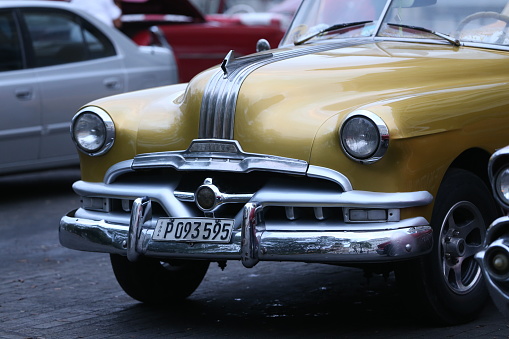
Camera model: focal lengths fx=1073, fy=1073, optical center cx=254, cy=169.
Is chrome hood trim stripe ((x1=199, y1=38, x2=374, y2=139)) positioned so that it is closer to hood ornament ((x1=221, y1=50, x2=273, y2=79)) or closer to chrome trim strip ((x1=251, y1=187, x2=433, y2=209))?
hood ornament ((x1=221, y1=50, x2=273, y2=79))

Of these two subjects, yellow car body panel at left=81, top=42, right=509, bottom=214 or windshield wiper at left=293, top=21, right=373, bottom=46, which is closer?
yellow car body panel at left=81, top=42, right=509, bottom=214

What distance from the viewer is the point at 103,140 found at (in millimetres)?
5371

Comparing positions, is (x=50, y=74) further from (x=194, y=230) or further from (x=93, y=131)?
(x=194, y=230)

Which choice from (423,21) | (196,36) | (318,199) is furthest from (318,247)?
(196,36)

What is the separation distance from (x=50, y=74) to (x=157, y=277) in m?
4.27

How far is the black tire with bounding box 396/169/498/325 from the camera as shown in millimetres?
4824

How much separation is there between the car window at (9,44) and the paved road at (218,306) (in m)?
2.34

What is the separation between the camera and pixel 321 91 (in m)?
5.02

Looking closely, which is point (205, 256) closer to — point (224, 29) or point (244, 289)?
point (244, 289)

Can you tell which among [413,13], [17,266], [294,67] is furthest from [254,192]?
[17,266]

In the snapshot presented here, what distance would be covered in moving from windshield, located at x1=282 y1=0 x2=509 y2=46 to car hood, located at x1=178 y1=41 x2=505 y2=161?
0.27 metres

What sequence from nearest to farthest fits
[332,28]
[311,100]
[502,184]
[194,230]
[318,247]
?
[502,184] < [318,247] < [194,230] < [311,100] < [332,28]

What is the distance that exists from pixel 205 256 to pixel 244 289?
4.64ft

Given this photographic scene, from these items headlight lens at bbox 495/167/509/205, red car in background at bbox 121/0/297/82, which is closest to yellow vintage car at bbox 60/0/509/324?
headlight lens at bbox 495/167/509/205
